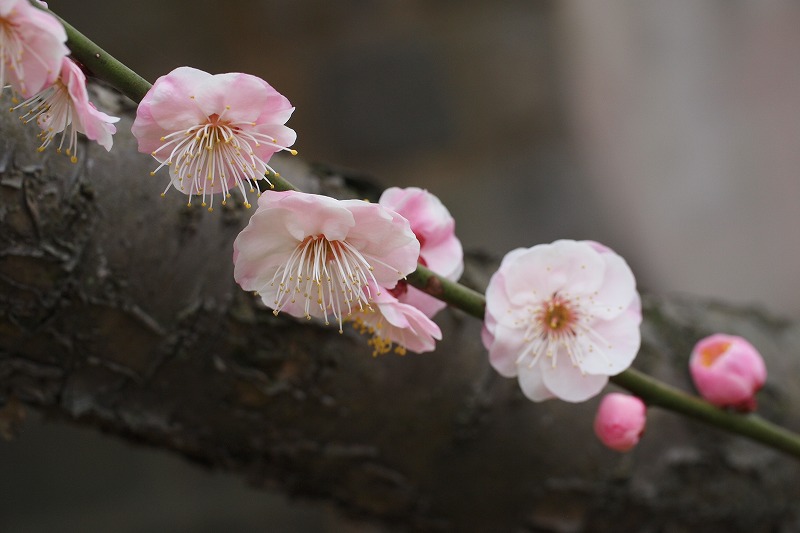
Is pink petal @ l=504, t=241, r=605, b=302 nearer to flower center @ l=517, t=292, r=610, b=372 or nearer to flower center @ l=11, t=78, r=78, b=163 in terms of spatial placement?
flower center @ l=517, t=292, r=610, b=372

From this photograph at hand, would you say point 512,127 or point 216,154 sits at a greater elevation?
point 512,127

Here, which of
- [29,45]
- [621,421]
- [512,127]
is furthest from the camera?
[512,127]

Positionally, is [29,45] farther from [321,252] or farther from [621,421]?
[621,421]

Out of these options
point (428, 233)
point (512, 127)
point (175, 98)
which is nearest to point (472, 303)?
point (428, 233)

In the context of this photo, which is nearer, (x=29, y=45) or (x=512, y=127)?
(x=29, y=45)

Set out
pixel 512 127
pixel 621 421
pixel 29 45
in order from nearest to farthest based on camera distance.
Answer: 1. pixel 29 45
2. pixel 621 421
3. pixel 512 127

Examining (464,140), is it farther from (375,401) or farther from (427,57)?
(375,401)
